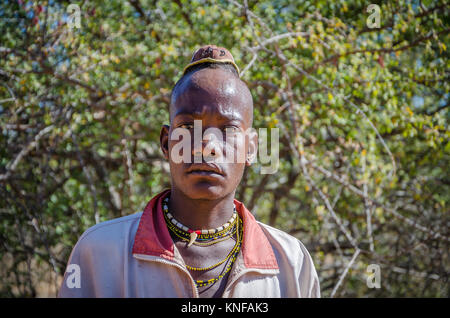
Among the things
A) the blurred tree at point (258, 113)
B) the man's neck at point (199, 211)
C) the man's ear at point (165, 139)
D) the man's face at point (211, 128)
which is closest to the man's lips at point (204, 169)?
the man's face at point (211, 128)

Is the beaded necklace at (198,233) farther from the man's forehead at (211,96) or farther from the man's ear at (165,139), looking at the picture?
the man's forehead at (211,96)

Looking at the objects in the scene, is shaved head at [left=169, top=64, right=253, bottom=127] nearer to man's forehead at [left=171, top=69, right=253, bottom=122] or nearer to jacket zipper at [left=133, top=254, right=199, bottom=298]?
man's forehead at [left=171, top=69, right=253, bottom=122]

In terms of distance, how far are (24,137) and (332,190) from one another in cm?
271

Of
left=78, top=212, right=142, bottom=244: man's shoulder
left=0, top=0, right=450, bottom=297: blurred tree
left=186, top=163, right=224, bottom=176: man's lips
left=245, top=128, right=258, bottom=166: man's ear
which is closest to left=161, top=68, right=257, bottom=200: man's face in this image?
left=186, top=163, right=224, bottom=176: man's lips

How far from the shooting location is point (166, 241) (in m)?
1.61

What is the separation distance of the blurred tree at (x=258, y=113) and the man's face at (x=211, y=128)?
1.39 m

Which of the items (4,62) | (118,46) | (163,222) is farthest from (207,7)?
(163,222)

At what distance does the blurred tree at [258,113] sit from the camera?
324cm

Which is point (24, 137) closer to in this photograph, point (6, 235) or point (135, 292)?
point (6, 235)

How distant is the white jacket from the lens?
1.54 metres

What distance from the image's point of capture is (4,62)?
3486 millimetres

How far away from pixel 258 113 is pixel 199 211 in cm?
201

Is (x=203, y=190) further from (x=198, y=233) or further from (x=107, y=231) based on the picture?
(x=107, y=231)

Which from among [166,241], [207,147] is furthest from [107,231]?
[207,147]
